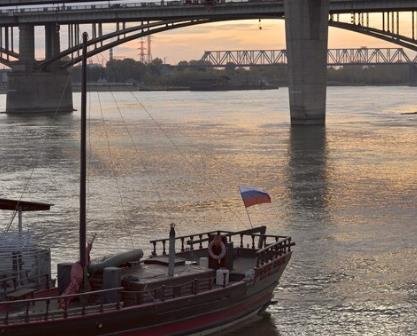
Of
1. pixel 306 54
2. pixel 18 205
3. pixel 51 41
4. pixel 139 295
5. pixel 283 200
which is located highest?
pixel 51 41

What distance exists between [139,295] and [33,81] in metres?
94.5

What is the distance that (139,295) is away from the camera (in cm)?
1598

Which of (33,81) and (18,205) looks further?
(33,81)

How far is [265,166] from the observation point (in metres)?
45.9

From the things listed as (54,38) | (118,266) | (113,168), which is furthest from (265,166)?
(54,38)

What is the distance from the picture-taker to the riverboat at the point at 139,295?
49.2ft

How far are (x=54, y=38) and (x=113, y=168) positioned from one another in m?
68.8

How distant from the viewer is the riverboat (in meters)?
15.0

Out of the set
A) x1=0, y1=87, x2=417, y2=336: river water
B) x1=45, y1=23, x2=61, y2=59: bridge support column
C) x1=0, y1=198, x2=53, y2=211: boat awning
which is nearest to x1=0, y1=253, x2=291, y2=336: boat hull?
x1=0, y1=87, x2=417, y2=336: river water

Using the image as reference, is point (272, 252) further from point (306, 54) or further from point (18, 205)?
point (306, 54)

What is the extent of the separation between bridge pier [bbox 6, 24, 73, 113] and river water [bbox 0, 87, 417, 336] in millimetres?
39174

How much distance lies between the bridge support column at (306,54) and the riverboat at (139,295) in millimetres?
56325

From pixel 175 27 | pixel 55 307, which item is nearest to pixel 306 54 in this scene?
pixel 175 27

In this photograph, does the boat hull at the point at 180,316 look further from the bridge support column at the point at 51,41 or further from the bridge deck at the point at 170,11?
the bridge support column at the point at 51,41
